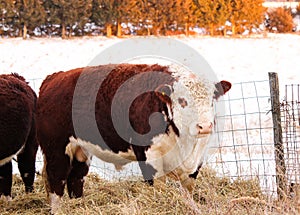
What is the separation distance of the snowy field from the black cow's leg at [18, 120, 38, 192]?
1068 centimetres

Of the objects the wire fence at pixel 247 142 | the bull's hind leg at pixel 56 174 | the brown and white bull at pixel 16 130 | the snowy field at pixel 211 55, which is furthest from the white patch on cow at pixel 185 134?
the snowy field at pixel 211 55

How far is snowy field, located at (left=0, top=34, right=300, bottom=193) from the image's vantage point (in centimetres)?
2031

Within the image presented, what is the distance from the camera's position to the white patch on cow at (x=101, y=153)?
17.2 ft

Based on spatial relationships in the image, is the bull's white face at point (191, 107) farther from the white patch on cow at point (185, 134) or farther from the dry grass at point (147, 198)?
the dry grass at point (147, 198)

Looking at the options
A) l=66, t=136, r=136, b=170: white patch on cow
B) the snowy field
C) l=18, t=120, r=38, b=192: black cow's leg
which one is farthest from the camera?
the snowy field

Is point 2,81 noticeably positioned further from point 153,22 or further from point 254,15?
point 254,15

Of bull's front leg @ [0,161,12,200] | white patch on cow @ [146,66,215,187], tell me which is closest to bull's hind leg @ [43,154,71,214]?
bull's front leg @ [0,161,12,200]

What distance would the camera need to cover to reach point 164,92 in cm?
470

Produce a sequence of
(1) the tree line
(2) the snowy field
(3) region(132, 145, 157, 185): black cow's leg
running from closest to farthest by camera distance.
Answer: (3) region(132, 145, 157, 185): black cow's leg, (2) the snowy field, (1) the tree line

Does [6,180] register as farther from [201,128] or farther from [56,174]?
[201,128]

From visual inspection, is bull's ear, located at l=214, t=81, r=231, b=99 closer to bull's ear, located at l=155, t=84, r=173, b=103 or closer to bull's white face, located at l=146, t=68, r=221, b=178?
bull's white face, located at l=146, t=68, r=221, b=178

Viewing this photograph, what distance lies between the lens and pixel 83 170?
19.9 ft

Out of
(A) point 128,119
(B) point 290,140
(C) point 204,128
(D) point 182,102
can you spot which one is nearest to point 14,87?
(A) point 128,119

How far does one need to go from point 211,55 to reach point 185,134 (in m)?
19.2
